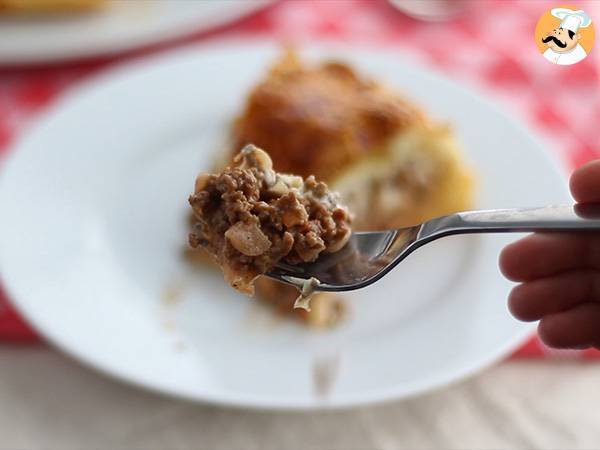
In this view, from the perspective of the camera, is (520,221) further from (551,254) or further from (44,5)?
(44,5)

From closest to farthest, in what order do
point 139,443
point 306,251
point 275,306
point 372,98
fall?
point 306,251 → point 139,443 → point 275,306 → point 372,98

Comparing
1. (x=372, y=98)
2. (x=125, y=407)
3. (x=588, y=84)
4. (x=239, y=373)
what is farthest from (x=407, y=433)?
(x=588, y=84)

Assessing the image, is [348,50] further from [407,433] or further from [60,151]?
[407,433]

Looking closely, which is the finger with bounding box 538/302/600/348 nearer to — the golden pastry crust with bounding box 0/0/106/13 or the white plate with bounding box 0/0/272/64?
the white plate with bounding box 0/0/272/64

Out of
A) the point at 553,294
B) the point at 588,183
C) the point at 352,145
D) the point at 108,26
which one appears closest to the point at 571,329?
the point at 553,294

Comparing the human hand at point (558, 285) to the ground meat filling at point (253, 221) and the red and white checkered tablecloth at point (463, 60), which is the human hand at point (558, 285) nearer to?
the ground meat filling at point (253, 221)

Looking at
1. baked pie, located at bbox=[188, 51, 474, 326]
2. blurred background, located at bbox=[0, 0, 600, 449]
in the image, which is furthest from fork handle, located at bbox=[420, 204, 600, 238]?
baked pie, located at bbox=[188, 51, 474, 326]

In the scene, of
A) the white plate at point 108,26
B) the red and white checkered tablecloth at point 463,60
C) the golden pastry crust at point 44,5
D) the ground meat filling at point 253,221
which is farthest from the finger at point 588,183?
the golden pastry crust at point 44,5
